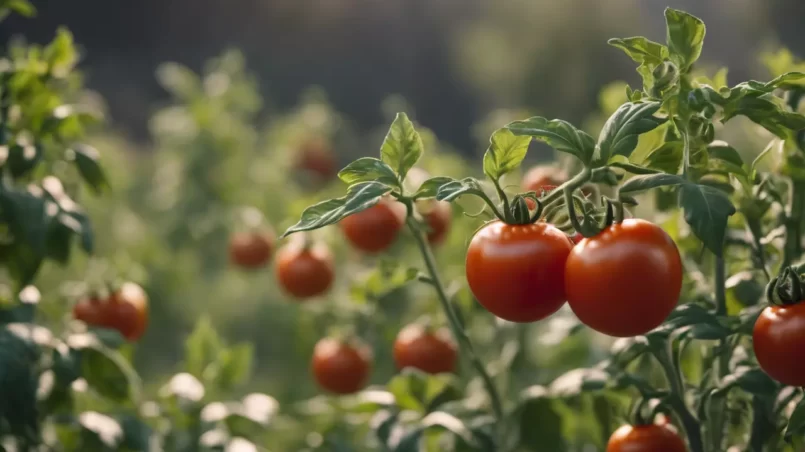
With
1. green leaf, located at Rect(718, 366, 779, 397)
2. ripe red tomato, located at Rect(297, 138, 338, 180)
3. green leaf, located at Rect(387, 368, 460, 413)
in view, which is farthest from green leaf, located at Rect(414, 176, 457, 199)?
ripe red tomato, located at Rect(297, 138, 338, 180)

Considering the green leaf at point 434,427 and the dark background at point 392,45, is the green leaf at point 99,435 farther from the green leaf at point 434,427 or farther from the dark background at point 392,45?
the dark background at point 392,45

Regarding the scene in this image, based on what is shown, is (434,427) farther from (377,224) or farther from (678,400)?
(377,224)

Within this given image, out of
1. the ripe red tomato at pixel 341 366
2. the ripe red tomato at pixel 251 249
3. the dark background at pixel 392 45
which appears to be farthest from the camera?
the dark background at pixel 392 45

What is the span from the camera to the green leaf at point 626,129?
0.66 m

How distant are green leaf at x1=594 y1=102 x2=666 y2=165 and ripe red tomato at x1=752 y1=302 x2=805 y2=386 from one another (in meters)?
0.19

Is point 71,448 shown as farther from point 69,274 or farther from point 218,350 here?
point 69,274

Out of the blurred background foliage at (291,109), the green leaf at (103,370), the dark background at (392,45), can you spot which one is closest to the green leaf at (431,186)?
the blurred background foliage at (291,109)

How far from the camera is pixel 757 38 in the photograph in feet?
10.5

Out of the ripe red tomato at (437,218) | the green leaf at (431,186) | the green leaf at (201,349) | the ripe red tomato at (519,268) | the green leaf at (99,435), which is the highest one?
the ripe red tomato at (437,218)

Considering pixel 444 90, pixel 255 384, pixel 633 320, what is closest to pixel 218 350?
pixel 633 320

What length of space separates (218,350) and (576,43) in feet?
7.52

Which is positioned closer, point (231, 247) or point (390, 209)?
point (390, 209)

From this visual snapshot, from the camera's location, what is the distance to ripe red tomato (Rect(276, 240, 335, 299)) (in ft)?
5.13

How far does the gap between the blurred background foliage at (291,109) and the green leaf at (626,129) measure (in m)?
0.30
